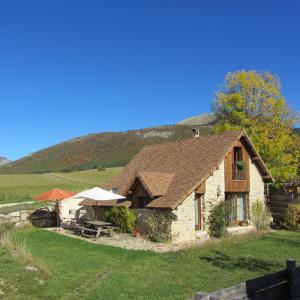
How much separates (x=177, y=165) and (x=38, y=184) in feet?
115

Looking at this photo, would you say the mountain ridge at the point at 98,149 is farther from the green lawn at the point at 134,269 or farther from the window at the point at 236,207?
the green lawn at the point at 134,269

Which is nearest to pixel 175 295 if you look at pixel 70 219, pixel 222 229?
pixel 222 229

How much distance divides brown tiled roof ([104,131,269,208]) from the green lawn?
3.93 m

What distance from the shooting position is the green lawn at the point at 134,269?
11727 millimetres

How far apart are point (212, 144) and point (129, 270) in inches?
526

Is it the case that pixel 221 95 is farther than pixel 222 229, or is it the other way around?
pixel 221 95

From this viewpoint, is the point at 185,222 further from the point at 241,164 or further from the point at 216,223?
the point at 241,164

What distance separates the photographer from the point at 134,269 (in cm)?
1479

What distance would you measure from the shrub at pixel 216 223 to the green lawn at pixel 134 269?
6.49 ft

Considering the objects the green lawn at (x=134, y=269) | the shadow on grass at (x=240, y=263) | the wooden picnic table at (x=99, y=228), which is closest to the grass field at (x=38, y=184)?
the wooden picnic table at (x=99, y=228)

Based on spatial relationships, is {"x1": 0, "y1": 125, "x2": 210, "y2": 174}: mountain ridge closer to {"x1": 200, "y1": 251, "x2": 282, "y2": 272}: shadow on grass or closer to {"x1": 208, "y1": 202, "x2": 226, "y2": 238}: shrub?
{"x1": 208, "y1": 202, "x2": 226, "y2": 238}: shrub

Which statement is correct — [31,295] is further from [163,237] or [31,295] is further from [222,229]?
[222,229]

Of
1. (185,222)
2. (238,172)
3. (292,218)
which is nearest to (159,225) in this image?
(185,222)

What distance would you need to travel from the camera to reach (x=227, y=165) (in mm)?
25375
